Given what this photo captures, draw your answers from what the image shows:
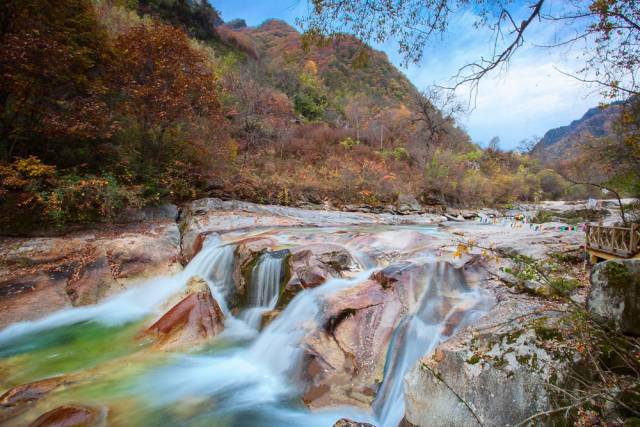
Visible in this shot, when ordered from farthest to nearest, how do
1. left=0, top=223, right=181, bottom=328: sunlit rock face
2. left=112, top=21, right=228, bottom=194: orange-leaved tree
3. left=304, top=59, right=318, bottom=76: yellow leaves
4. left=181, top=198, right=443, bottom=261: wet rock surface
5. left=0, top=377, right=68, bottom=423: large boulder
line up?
left=304, top=59, right=318, bottom=76: yellow leaves → left=112, top=21, right=228, bottom=194: orange-leaved tree → left=181, top=198, right=443, bottom=261: wet rock surface → left=0, top=223, right=181, bottom=328: sunlit rock face → left=0, top=377, right=68, bottom=423: large boulder

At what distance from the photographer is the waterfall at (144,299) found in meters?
6.10

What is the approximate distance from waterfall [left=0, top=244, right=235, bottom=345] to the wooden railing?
314 inches

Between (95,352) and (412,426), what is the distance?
515cm

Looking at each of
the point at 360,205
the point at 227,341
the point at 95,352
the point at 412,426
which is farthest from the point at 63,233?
the point at 360,205

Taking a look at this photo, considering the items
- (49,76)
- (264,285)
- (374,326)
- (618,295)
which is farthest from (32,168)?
(618,295)

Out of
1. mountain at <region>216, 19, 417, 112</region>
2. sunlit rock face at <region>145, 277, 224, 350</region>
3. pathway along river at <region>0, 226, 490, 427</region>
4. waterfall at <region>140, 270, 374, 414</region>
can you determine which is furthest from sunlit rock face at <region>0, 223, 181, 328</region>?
mountain at <region>216, 19, 417, 112</region>

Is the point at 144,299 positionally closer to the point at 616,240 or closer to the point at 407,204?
the point at 616,240

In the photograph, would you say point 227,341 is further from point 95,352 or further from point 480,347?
point 480,347

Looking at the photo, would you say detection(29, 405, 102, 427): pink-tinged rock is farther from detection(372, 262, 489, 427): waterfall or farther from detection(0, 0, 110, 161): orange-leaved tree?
detection(0, 0, 110, 161): orange-leaved tree

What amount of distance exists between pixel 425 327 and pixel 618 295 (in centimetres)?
225

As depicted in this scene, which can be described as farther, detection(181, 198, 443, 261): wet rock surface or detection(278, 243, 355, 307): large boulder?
detection(181, 198, 443, 261): wet rock surface

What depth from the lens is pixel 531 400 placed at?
258 centimetres

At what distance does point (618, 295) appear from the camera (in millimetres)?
2771

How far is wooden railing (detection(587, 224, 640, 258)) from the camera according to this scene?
6.02 m
